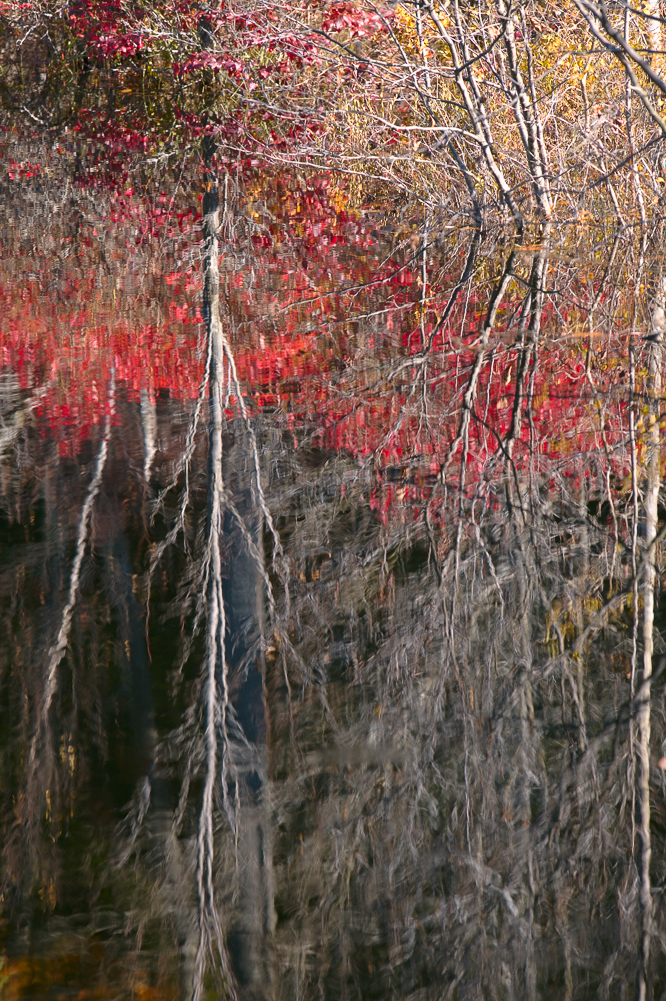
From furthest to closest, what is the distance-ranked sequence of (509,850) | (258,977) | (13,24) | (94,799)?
(13,24)
(94,799)
(509,850)
(258,977)

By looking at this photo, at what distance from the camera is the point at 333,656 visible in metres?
2.63

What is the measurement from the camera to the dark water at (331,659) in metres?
1.84

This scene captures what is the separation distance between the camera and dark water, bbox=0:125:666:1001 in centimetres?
184

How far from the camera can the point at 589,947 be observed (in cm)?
Result: 180

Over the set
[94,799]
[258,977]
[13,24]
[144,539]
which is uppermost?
[13,24]

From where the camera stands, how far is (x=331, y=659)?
2.62m

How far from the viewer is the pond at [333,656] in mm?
1845

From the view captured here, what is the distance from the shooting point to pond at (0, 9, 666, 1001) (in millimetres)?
1845

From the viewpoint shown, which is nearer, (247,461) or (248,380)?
(247,461)

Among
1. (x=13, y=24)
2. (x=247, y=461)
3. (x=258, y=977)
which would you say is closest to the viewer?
(x=258, y=977)

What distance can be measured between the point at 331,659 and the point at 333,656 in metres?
0.01

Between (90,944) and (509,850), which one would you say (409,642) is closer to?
(509,850)

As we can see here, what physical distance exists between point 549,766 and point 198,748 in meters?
0.82

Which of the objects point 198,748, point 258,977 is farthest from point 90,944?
point 198,748
